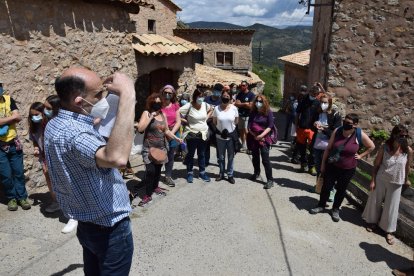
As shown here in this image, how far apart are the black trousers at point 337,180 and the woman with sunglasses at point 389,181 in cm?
36

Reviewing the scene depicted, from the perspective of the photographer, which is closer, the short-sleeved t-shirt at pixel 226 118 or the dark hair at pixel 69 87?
the dark hair at pixel 69 87

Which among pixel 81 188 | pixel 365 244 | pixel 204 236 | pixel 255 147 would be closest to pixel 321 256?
pixel 365 244

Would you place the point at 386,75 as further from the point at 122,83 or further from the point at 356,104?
the point at 122,83

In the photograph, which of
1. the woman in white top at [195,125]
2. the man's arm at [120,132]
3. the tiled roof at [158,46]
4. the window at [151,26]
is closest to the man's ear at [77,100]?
the man's arm at [120,132]

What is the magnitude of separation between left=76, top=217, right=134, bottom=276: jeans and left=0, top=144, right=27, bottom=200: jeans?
3.34 metres

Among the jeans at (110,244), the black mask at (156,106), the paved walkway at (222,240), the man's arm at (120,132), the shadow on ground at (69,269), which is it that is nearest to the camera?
the man's arm at (120,132)

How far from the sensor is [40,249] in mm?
4195

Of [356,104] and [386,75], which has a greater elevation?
[386,75]

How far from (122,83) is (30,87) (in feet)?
14.3

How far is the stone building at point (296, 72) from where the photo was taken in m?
17.6

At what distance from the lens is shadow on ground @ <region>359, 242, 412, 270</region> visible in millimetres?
4395

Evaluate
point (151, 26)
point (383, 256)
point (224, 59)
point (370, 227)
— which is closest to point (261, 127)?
point (370, 227)

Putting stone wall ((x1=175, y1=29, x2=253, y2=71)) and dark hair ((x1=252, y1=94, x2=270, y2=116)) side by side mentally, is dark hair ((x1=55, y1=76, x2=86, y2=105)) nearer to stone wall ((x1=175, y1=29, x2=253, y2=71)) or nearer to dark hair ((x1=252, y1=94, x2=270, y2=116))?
dark hair ((x1=252, y1=94, x2=270, y2=116))

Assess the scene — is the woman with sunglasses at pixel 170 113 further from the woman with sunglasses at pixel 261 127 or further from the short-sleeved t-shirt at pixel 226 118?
the woman with sunglasses at pixel 261 127
